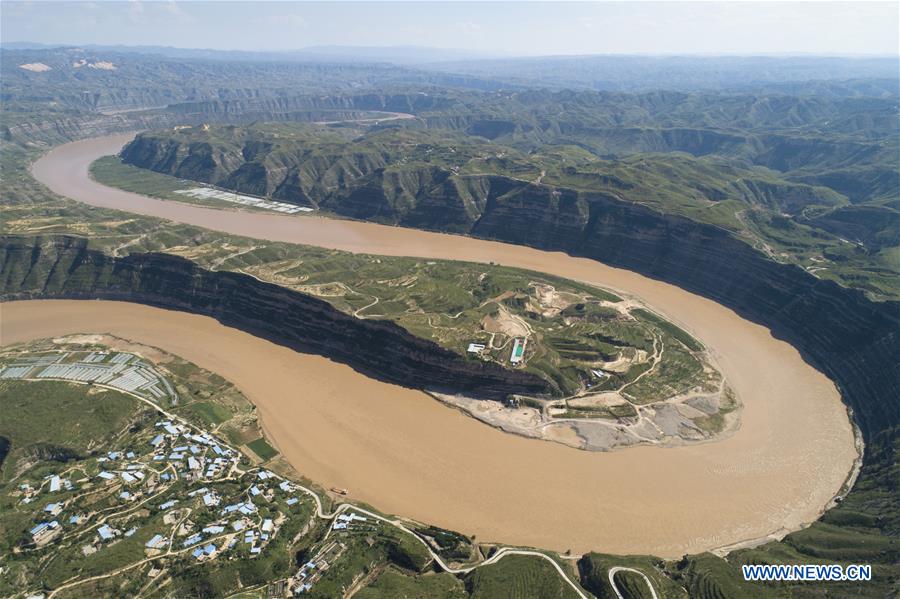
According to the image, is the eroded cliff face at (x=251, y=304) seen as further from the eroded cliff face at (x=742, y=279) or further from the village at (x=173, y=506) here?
the eroded cliff face at (x=742, y=279)

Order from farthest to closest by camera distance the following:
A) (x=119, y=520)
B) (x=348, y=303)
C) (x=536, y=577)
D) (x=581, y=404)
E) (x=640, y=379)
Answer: (x=348, y=303) → (x=640, y=379) → (x=581, y=404) → (x=119, y=520) → (x=536, y=577)

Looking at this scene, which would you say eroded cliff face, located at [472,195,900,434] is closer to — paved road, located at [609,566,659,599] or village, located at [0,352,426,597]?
paved road, located at [609,566,659,599]

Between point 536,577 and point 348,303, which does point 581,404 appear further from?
point 348,303

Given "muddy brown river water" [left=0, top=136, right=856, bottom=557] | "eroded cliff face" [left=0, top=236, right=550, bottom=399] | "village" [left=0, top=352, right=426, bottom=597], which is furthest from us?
"eroded cliff face" [left=0, top=236, right=550, bottom=399]

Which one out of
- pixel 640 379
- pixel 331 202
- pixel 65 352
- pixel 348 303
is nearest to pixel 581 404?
pixel 640 379

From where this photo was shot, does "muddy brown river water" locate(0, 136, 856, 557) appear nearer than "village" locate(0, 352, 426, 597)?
No

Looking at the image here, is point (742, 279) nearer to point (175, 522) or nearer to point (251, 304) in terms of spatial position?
point (251, 304)

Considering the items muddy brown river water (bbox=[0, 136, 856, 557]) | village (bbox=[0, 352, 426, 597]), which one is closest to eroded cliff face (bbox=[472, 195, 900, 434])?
muddy brown river water (bbox=[0, 136, 856, 557])
